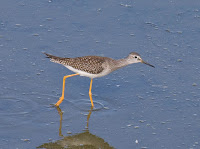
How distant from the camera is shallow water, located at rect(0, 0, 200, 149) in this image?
752cm

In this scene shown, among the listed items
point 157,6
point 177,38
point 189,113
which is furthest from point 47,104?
point 157,6

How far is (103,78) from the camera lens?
30.8 feet

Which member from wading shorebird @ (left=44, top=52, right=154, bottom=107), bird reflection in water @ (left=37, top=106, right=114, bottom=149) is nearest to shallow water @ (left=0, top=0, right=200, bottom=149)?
bird reflection in water @ (left=37, top=106, right=114, bottom=149)

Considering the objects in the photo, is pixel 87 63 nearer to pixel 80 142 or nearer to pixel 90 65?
pixel 90 65

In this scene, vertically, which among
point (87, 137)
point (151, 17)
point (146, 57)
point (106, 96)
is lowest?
point (87, 137)

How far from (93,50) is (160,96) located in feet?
6.64

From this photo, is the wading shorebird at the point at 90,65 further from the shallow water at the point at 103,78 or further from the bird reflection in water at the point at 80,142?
the bird reflection in water at the point at 80,142

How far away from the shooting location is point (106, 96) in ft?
28.5

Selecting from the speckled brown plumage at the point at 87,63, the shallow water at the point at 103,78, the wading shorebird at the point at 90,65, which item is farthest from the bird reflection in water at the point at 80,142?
the speckled brown plumage at the point at 87,63

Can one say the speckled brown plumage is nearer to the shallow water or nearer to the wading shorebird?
the wading shorebird

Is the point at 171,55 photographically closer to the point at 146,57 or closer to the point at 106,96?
the point at 146,57

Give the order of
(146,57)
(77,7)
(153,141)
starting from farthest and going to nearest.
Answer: (77,7) < (146,57) < (153,141)

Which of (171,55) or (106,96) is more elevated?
(171,55)

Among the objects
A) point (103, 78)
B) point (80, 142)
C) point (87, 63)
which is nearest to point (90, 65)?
point (87, 63)
